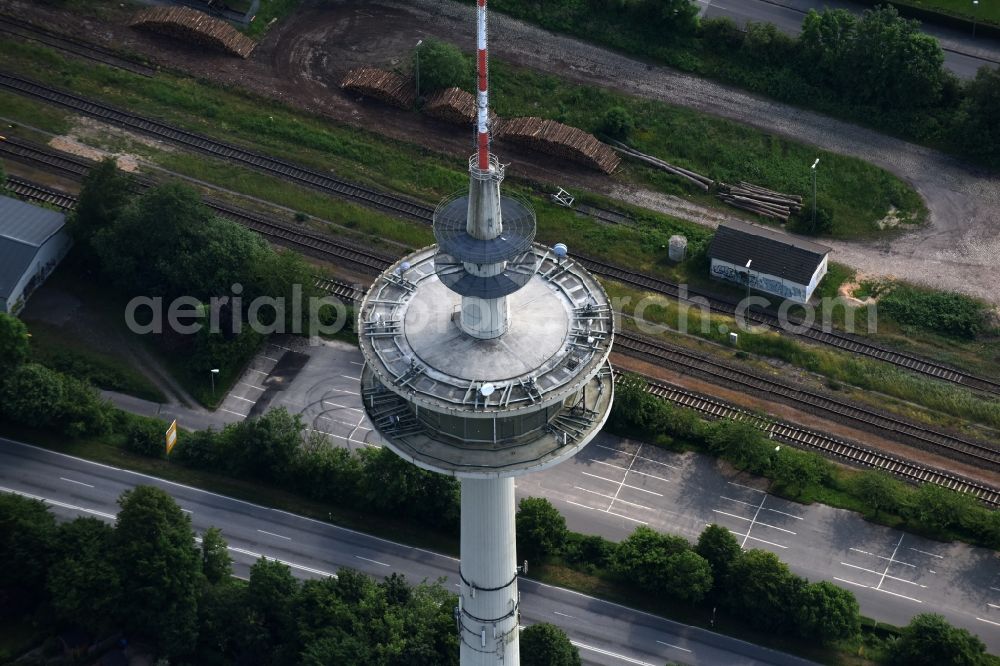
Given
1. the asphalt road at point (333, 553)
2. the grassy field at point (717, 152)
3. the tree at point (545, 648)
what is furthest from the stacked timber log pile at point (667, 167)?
the tree at point (545, 648)

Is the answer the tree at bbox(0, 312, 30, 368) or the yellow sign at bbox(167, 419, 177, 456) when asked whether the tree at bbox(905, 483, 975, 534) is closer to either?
the yellow sign at bbox(167, 419, 177, 456)

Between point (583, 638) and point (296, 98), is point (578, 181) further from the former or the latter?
point (583, 638)

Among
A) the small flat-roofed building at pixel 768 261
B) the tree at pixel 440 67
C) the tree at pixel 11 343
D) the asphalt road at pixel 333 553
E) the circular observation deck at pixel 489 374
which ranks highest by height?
the circular observation deck at pixel 489 374

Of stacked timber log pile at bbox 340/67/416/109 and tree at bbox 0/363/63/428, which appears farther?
stacked timber log pile at bbox 340/67/416/109

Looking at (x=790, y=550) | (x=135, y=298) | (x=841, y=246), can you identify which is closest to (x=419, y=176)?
(x=135, y=298)

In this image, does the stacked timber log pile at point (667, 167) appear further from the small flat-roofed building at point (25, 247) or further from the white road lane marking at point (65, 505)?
the white road lane marking at point (65, 505)

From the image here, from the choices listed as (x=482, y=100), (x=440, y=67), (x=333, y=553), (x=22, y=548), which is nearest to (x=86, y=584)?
(x=22, y=548)

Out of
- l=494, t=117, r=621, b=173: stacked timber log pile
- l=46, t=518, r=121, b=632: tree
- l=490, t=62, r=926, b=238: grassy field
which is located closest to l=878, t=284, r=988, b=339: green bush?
l=490, t=62, r=926, b=238: grassy field
